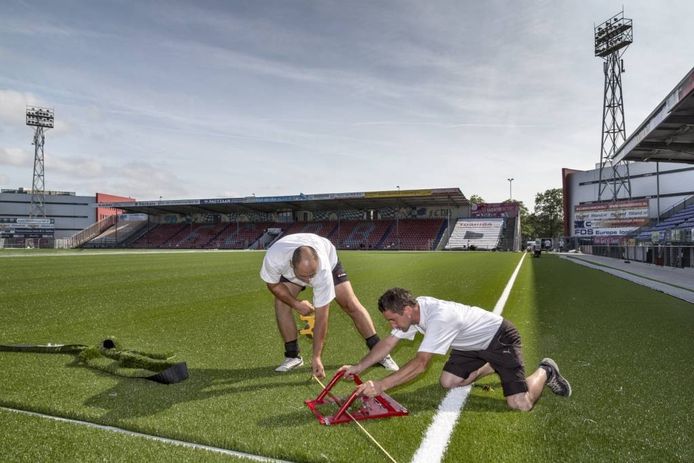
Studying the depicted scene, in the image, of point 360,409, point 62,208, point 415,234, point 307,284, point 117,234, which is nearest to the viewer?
point 360,409

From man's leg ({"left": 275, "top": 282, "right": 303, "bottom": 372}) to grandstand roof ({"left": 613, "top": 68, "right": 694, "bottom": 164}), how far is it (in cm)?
1196

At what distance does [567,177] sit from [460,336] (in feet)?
219

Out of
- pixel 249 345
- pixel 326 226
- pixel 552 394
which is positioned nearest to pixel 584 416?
pixel 552 394

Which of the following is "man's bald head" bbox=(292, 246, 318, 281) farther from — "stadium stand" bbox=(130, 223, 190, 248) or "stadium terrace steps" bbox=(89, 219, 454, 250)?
"stadium stand" bbox=(130, 223, 190, 248)

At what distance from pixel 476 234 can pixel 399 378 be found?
5365 cm

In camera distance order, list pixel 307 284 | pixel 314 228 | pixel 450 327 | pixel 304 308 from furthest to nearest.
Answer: pixel 314 228 → pixel 307 284 → pixel 304 308 → pixel 450 327

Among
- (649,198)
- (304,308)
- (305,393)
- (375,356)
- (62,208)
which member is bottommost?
(305,393)

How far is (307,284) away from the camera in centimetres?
450

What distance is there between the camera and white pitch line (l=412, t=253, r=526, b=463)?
271 centimetres

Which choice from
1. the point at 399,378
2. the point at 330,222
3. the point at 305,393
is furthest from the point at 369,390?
the point at 330,222

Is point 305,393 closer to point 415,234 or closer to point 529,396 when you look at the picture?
point 529,396

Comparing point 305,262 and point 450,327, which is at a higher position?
point 305,262

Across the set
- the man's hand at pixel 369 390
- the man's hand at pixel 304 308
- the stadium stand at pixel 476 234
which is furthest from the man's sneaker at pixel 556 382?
the stadium stand at pixel 476 234

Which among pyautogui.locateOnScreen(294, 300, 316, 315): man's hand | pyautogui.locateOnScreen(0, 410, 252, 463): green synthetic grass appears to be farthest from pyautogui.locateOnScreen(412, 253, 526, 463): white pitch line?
pyautogui.locateOnScreen(294, 300, 316, 315): man's hand
